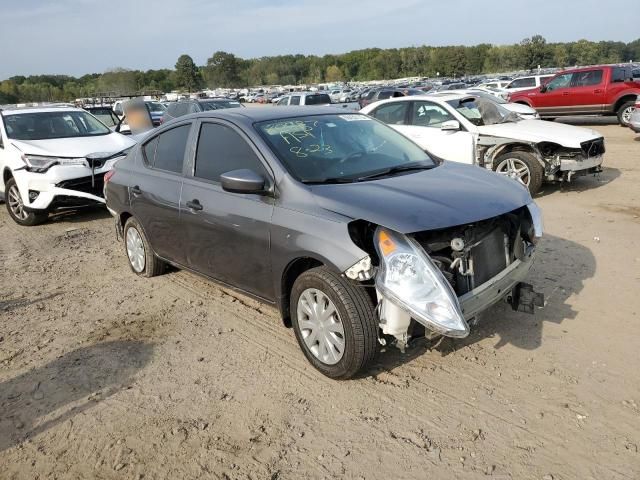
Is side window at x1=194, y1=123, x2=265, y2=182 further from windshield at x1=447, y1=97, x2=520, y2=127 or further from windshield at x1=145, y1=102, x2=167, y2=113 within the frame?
windshield at x1=145, y1=102, x2=167, y2=113

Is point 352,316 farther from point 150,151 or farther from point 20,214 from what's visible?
point 20,214

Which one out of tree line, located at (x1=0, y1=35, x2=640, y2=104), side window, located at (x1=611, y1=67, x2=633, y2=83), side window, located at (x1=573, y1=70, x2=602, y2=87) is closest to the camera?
side window, located at (x1=611, y1=67, x2=633, y2=83)

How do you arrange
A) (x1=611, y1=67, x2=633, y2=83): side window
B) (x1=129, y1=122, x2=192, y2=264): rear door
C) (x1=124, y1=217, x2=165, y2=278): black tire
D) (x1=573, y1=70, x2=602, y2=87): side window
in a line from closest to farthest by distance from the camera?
1. (x1=129, y1=122, x2=192, y2=264): rear door
2. (x1=124, y1=217, x2=165, y2=278): black tire
3. (x1=611, y1=67, x2=633, y2=83): side window
4. (x1=573, y1=70, x2=602, y2=87): side window

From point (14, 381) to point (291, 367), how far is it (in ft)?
6.62

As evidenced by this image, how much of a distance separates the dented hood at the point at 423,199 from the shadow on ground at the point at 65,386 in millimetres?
1954

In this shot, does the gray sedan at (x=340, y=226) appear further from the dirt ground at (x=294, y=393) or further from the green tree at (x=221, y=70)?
the green tree at (x=221, y=70)

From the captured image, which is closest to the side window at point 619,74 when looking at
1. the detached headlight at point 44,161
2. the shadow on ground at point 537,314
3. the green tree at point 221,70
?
the shadow on ground at point 537,314

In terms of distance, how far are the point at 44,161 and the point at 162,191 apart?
4.41 metres

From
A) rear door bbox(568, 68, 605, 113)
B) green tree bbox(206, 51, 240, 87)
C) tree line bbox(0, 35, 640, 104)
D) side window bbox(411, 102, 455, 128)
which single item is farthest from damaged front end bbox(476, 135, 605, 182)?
green tree bbox(206, 51, 240, 87)

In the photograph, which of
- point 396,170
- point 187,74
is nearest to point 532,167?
point 396,170

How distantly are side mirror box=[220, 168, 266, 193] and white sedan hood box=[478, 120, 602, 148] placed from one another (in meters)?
5.87

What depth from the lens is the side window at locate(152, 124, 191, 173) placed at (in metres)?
4.86

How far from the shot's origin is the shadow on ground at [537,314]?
398cm

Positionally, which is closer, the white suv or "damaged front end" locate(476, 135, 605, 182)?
the white suv
